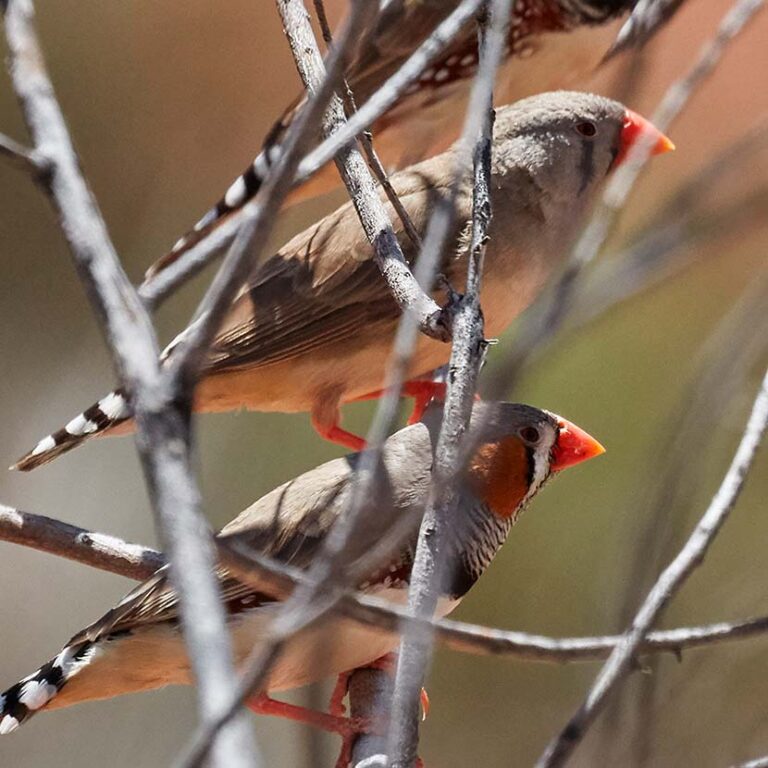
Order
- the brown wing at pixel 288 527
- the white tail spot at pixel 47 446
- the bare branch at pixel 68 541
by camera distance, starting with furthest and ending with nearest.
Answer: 1. the white tail spot at pixel 47 446
2. the brown wing at pixel 288 527
3. the bare branch at pixel 68 541

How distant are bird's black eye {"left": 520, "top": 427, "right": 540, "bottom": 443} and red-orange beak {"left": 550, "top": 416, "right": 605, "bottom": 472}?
56mm

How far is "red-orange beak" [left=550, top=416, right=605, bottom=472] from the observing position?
2654 mm

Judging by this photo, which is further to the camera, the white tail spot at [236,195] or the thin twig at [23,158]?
the white tail spot at [236,195]

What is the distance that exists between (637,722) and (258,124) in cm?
512

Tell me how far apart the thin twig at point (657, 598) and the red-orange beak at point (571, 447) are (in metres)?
1.04

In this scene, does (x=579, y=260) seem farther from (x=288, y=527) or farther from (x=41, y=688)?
(x=41, y=688)

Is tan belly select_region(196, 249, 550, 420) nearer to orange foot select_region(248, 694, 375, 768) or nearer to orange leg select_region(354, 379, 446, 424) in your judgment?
orange leg select_region(354, 379, 446, 424)

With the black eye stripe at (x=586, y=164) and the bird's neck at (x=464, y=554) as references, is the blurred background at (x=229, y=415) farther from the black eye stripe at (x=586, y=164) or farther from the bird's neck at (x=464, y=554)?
→ the bird's neck at (x=464, y=554)

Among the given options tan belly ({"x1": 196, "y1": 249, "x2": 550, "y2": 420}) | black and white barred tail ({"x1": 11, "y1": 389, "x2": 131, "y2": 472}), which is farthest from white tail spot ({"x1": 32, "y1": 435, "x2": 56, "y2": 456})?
tan belly ({"x1": 196, "y1": 249, "x2": 550, "y2": 420})

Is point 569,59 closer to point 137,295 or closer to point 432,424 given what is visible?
point 432,424

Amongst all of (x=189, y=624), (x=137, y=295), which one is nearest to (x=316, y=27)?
(x=137, y=295)

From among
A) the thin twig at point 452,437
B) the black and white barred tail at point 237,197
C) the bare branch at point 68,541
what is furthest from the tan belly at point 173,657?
the black and white barred tail at point 237,197

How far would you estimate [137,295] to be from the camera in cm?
127

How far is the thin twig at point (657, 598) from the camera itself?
115cm
